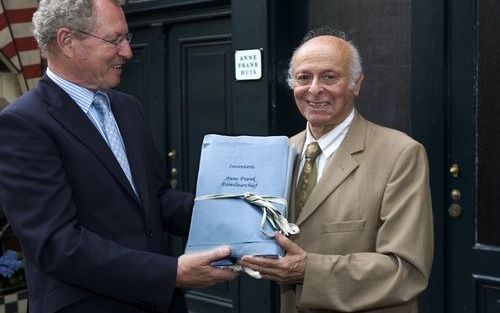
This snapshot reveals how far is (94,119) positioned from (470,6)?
2.15m

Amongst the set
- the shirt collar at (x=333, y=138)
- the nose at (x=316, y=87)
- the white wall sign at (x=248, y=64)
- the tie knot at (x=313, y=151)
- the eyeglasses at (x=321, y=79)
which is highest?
the white wall sign at (x=248, y=64)

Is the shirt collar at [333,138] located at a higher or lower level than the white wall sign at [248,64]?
lower

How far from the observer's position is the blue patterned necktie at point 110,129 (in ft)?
7.27

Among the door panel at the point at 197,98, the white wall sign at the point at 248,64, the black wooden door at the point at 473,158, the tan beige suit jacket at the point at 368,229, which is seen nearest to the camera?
the tan beige suit jacket at the point at 368,229

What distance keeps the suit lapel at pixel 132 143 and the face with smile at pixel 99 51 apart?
0.17 metres

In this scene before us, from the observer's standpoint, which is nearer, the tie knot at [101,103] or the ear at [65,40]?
the ear at [65,40]

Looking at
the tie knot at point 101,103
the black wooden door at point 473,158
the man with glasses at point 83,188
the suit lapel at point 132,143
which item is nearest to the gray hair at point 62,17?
the man with glasses at point 83,188

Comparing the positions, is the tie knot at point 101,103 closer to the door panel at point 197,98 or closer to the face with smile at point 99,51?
the face with smile at point 99,51

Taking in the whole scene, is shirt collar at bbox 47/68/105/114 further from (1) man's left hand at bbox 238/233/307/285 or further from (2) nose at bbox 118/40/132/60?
(1) man's left hand at bbox 238/233/307/285

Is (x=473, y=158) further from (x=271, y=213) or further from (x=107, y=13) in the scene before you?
(x=107, y=13)

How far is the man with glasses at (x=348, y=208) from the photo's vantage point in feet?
6.95

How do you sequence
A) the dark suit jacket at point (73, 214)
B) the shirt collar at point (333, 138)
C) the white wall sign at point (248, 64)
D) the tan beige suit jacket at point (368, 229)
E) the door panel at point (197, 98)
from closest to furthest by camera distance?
1. the dark suit jacket at point (73, 214)
2. the tan beige suit jacket at point (368, 229)
3. the shirt collar at point (333, 138)
4. the white wall sign at point (248, 64)
5. the door panel at point (197, 98)

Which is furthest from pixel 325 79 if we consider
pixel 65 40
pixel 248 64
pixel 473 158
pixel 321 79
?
pixel 248 64

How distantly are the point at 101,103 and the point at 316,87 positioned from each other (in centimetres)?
76
